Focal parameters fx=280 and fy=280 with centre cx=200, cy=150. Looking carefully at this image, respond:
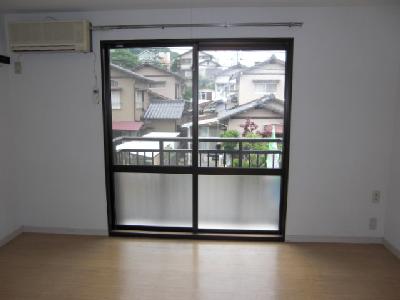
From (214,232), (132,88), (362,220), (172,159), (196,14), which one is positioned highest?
(196,14)

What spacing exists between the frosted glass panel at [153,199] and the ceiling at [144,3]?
1.84 metres

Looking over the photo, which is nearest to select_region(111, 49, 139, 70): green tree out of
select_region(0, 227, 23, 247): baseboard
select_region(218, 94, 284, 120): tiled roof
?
select_region(218, 94, 284, 120): tiled roof

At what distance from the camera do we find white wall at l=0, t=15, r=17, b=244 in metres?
3.12

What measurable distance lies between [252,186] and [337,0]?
2074 mm

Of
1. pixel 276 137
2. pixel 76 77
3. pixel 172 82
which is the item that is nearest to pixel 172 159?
pixel 172 82

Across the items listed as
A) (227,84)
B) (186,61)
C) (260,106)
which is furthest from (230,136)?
(186,61)

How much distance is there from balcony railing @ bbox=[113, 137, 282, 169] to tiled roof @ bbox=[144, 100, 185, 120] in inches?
10.0

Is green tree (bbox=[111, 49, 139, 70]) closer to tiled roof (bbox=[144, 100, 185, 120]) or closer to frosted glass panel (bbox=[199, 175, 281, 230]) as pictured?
tiled roof (bbox=[144, 100, 185, 120])

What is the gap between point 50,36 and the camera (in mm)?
2912

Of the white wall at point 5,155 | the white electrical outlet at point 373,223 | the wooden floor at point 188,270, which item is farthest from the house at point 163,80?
the white electrical outlet at point 373,223

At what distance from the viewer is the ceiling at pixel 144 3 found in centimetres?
273

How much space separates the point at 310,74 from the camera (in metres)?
2.96

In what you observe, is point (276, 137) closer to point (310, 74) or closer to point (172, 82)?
point (310, 74)

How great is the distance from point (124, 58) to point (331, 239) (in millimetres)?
3129
